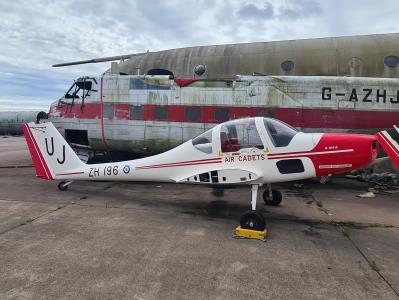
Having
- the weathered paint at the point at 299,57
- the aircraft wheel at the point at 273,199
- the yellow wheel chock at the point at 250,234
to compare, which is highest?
the weathered paint at the point at 299,57

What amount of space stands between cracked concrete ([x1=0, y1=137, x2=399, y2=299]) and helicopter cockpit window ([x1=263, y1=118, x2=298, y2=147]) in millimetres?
1808

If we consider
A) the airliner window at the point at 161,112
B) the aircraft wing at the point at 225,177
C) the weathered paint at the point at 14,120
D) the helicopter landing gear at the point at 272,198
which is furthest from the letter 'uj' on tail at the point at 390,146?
the weathered paint at the point at 14,120

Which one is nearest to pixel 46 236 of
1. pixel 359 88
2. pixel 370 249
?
pixel 370 249

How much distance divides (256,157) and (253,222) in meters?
1.48

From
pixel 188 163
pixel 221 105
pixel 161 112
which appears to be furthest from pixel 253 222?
pixel 161 112

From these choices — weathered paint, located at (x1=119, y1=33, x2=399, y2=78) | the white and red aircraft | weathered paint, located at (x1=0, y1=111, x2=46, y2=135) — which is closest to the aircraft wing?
the white and red aircraft

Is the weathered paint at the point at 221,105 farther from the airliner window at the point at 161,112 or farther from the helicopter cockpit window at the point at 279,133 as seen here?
the helicopter cockpit window at the point at 279,133

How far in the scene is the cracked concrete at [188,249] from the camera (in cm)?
427

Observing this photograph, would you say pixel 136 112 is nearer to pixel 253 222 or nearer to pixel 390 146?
pixel 253 222

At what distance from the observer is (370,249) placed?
5.77m

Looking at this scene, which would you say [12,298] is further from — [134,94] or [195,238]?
[134,94]

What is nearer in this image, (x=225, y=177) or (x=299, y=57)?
(x=225, y=177)

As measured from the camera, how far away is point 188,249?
561 centimetres

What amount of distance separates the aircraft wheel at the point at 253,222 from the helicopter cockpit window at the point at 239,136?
1552 millimetres
